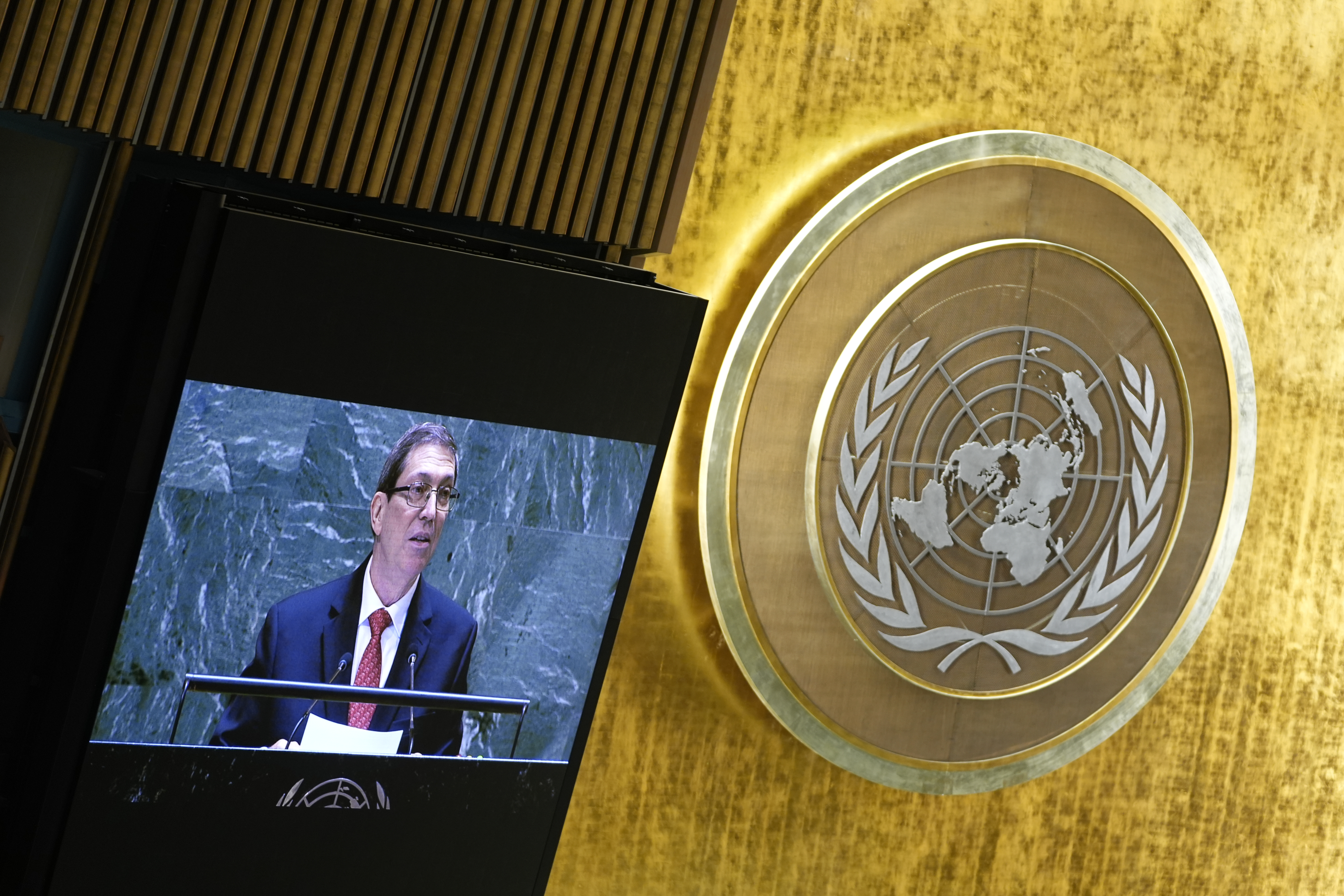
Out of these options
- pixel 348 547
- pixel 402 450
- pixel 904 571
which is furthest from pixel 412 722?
pixel 904 571

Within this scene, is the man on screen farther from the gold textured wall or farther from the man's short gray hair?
the gold textured wall

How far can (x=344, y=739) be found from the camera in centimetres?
243

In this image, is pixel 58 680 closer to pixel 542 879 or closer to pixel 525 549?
pixel 525 549

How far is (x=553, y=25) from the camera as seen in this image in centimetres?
250

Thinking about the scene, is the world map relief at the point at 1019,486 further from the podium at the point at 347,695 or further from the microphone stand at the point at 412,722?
the microphone stand at the point at 412,722

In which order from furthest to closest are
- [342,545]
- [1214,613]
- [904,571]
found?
[1214,613]
[904,571]
[342,545]

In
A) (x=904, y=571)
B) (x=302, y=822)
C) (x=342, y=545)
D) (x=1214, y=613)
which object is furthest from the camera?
(x=1214, y=613)

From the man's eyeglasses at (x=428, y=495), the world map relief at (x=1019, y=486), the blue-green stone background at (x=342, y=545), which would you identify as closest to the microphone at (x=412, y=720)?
the blue-green stone background at (x=342, y=545)

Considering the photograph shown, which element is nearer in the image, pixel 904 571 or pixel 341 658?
pixel 341 658

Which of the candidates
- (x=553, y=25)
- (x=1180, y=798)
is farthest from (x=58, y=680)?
(x=1180, y=798)

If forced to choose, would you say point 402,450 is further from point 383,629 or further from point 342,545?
point 383,629

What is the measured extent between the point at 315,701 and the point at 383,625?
0.65 ft

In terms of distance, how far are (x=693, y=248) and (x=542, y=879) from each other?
5.26 ft

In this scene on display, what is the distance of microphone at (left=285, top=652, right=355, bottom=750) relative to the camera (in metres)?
2.39
